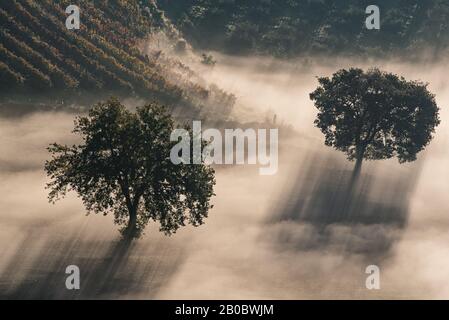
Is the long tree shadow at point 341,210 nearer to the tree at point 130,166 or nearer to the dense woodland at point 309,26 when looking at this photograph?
the tree at point 130,166

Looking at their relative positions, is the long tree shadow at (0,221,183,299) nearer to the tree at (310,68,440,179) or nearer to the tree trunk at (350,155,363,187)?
the tree trunk at (350,155,363,187)

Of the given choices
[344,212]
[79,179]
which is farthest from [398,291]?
[79,179]

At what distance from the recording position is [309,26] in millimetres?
171250

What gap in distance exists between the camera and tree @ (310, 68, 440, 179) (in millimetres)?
86438

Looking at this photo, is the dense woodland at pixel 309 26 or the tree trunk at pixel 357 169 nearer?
the tree trunk at pixel 357 169

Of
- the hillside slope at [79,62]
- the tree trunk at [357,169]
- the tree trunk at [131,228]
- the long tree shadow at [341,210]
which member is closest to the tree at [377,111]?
the tree trunk at [357,169]

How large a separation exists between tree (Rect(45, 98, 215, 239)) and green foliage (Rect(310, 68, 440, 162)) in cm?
3771

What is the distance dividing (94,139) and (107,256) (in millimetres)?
11635

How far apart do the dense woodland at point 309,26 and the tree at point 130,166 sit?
107468 millimetres

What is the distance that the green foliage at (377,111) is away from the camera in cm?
8644

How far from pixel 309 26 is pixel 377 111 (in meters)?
90.5

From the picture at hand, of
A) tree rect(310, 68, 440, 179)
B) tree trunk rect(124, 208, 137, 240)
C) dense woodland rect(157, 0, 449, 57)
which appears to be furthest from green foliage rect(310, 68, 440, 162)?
dense woodland rect(157, 0, 449, 57)

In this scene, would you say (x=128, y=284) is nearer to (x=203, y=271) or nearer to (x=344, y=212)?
(x=203, y=271)

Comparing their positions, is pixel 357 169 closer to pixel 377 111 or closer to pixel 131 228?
pixel 377 111
